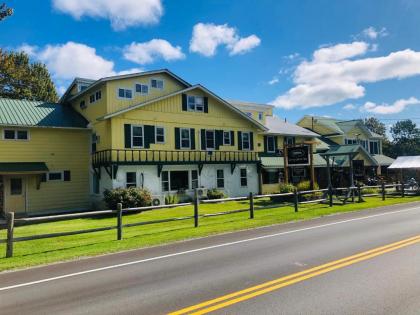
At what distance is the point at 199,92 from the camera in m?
30.8

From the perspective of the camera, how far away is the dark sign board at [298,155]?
Result: 1065 inches

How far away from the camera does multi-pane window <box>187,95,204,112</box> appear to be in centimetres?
3023

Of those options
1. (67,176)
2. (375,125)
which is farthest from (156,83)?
(375,125)

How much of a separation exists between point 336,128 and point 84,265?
139 feet

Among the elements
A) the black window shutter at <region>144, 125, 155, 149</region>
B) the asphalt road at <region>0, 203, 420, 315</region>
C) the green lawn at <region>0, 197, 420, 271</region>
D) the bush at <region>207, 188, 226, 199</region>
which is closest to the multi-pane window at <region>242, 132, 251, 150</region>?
the bush at <region>207, 188, 226, 199</region>

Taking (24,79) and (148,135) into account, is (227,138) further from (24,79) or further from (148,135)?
(24,79)

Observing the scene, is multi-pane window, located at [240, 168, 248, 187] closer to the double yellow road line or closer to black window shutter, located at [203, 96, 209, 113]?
black window shutter, located at [203, 96, 209, 113]

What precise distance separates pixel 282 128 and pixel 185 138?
1376 centimetres

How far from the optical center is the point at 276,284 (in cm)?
680

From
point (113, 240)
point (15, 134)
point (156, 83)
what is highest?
→ point (156, 83)

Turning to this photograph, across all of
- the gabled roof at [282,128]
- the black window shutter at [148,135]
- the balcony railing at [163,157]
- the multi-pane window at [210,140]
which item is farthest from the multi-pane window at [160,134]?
the gabled roof at [282,128]

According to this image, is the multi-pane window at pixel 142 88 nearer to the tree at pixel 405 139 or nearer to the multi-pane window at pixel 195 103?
the multi-pane window at pixel 195 103

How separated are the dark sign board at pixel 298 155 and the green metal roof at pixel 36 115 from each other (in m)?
15.4

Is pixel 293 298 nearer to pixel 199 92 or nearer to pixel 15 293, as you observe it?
pixel 15 293
